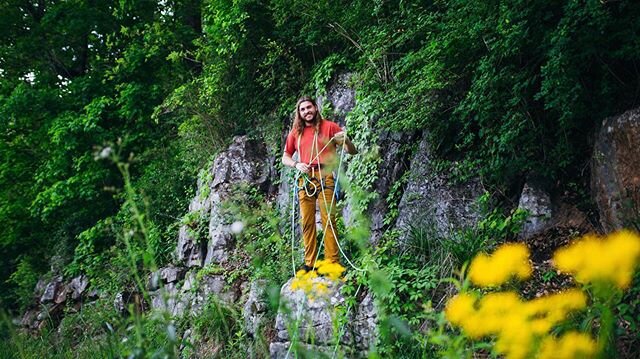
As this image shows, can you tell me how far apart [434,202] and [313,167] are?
4.15 ft

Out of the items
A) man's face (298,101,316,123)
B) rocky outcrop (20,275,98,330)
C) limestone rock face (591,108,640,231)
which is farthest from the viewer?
rocky outcrop (20,275,98,330)

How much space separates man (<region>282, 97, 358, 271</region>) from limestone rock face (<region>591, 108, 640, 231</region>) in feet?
7.01

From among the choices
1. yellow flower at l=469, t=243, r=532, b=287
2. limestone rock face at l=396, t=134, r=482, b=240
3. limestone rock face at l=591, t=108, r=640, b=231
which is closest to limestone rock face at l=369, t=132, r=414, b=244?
limestone rock face at l=396, t=134, r=482, b=240

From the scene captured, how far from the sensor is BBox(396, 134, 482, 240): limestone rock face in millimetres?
4562

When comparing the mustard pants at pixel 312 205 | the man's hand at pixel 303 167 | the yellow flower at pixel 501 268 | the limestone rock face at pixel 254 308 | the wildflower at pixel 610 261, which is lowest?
the limestone rock face at pixel 254 308

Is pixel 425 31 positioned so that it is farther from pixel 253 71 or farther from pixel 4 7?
pixel 4 7

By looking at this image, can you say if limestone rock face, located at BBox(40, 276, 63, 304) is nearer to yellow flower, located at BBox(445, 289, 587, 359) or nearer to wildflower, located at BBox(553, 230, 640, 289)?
yellow flower, located at BBox(445, 289, 587, 359)

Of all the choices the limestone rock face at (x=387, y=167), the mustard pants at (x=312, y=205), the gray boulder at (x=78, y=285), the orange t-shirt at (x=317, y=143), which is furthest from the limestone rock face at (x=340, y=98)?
the gray boulder at (x=78, y=285)

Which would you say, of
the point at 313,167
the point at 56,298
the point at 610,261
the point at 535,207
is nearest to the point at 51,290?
the point at 56,298

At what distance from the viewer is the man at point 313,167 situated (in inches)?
181

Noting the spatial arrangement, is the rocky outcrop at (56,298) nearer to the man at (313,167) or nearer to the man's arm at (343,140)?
the man at (313,167)

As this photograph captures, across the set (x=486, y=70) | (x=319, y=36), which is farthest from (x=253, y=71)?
(x=486, y=70)

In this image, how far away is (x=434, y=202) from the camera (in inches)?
187

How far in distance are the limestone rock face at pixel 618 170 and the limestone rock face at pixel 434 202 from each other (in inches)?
42.3
